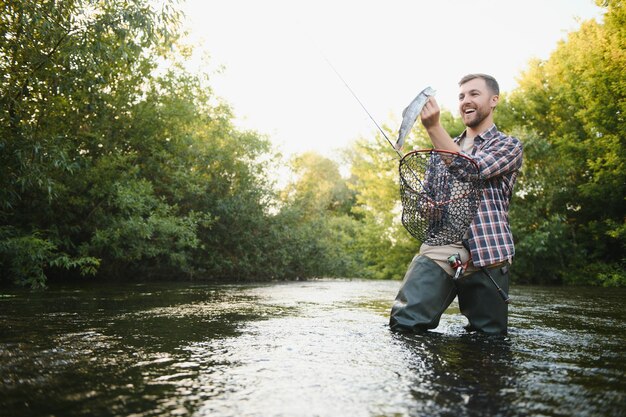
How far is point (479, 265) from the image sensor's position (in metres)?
3.38

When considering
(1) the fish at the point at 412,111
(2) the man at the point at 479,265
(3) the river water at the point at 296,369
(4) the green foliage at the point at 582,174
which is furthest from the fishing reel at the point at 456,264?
(4) the green foliage at the point at 582,174

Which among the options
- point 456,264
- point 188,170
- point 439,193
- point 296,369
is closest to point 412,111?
point 439,193

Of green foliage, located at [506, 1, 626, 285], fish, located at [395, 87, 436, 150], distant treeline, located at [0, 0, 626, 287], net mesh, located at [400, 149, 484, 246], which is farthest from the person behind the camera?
green foliage, located at [506, 1, 626, 285]

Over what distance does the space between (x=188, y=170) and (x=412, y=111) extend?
37.1ft

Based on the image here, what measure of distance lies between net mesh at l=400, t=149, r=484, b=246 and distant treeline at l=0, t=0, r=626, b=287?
503cm

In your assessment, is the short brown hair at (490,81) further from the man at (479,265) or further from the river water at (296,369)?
the river water at (296,369)

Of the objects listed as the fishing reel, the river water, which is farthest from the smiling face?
the river water

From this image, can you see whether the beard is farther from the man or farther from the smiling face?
the man

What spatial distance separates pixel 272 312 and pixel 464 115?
2596 millimetres

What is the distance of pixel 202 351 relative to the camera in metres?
2.74

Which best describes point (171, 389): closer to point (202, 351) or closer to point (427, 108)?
point (202, 351)

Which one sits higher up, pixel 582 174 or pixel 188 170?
pixel 582 174

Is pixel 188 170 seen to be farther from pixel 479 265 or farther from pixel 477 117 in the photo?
pixel 479 265

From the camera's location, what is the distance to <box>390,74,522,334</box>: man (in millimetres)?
3406
